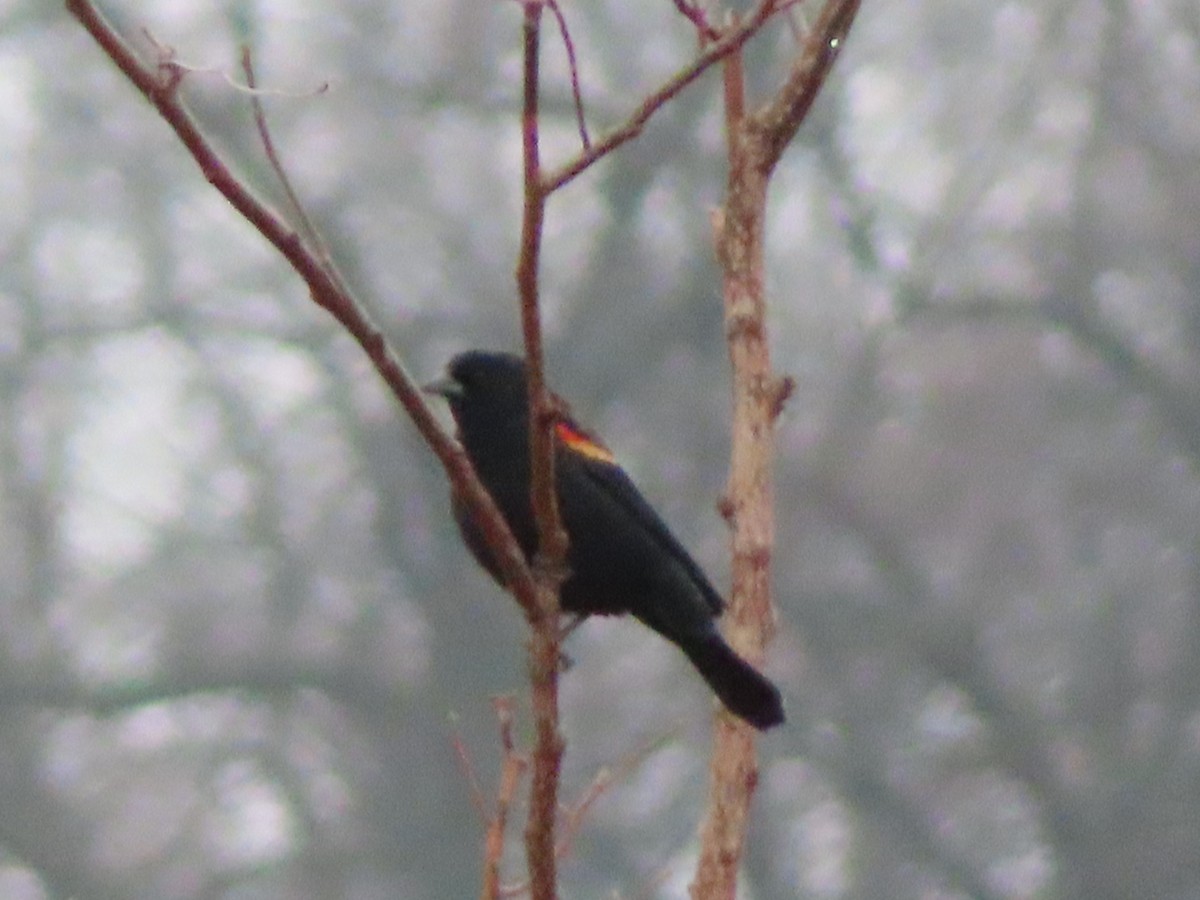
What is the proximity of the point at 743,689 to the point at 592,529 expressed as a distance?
206mm

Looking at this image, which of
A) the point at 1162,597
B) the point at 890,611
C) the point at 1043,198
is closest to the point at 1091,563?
the point at 1162,597

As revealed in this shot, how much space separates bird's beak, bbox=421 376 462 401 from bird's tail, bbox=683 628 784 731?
33cm

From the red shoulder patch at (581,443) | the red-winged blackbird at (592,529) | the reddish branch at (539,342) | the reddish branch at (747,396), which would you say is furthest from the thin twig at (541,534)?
the red shoulder patch at (581,443)

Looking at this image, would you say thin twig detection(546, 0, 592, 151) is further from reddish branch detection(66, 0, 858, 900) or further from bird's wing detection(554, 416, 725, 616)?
bird's wing detection(554, 416, 725, 616)

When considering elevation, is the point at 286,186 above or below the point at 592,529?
below

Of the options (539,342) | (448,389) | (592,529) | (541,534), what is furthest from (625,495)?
(539,342)

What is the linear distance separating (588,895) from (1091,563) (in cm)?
112

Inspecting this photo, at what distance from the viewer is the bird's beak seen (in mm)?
1609

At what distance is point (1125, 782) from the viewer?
3.66 m

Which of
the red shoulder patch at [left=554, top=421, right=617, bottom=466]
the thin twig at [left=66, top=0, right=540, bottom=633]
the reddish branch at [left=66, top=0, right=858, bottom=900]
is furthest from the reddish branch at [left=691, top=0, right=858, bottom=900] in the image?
the thin twig at [left=66, top=0, right=540, bottom=633]

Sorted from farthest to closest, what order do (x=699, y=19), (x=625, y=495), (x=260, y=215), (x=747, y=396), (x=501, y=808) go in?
1. (x=625, y=495)
2. (x=747, y=396)
3. (x=699, y=19)
4. (x=501, y=808)
5. (x=260, y=215)

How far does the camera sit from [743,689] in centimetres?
137

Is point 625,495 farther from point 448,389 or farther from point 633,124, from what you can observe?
point 633,124

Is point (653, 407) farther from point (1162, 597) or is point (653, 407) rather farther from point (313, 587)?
point (1162, 597)
